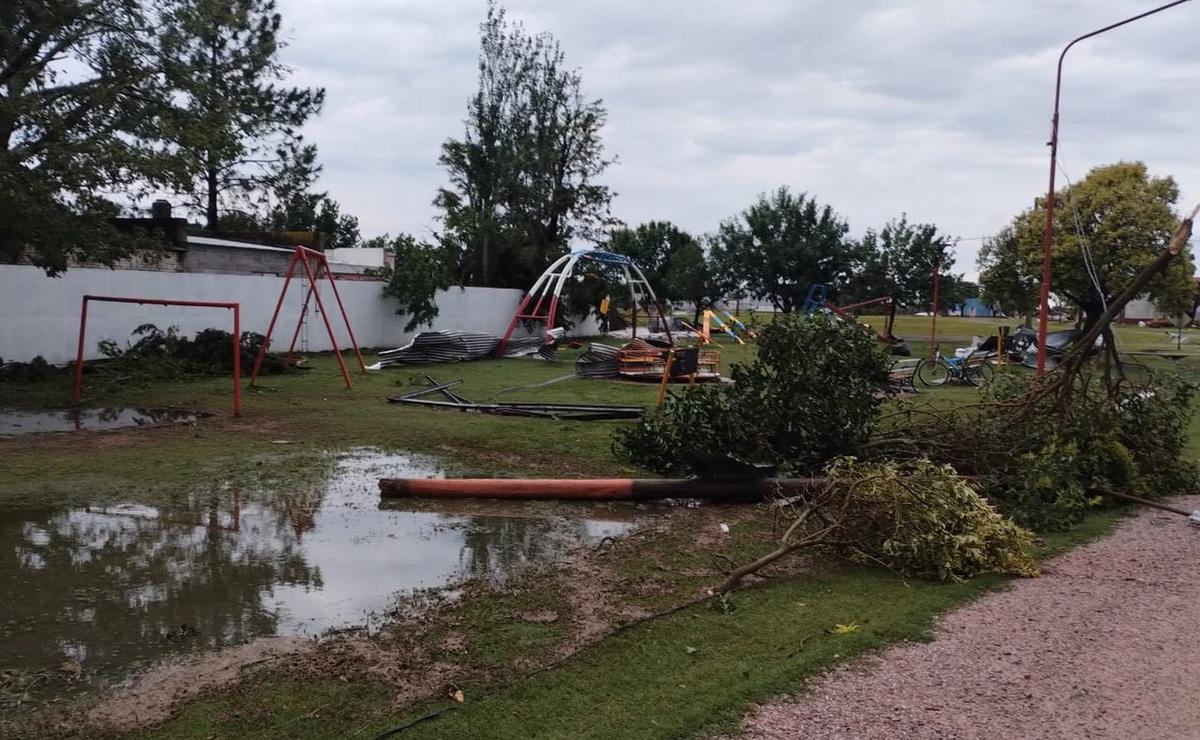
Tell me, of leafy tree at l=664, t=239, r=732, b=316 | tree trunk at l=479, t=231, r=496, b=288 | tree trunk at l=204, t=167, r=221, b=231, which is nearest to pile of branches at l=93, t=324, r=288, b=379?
tree trunk at l=204, t=167, r=221, b=231

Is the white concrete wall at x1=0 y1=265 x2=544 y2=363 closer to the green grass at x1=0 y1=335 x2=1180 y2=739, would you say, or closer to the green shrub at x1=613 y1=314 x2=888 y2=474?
the green grass at x1=0 y1=335 x2=1180 y2=739

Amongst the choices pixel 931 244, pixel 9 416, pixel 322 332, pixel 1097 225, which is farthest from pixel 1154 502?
pixel 931 244

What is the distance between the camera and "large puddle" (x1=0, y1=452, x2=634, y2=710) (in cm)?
446

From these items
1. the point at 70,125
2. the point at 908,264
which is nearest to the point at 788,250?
the point at 908,264

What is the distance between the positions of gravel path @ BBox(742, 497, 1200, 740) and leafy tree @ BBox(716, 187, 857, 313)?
128ft

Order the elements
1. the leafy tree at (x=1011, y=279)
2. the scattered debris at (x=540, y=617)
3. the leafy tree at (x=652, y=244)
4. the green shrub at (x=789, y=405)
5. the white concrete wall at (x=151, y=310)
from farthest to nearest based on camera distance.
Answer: the leafy tree at (x=652, y=244)
the leafy tree at (x=1011, y=279)
the white concrete wall at (x=151, y=310)
the green shrub at (x=789, y=405)
the scattered debris at (x=540, y=617)

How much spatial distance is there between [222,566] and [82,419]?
7.55m

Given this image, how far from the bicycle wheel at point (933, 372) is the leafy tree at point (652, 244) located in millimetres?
34629

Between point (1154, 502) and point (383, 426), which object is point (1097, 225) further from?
point (383, 426)

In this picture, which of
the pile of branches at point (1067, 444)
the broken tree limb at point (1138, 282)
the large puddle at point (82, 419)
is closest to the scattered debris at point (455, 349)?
the large puddle at point (82, 419)

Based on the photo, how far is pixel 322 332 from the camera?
2445cm

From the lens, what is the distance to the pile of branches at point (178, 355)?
55.1 ft

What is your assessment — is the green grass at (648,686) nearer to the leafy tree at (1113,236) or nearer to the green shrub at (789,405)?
the green shrub at (789,405)

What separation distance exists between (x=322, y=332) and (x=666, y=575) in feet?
66.6
